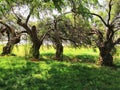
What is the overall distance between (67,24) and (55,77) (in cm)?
877

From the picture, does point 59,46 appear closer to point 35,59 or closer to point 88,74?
point 35,59

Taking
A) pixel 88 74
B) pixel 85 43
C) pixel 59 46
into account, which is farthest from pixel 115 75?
pixel 59 46

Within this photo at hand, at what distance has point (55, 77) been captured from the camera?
17.7 m

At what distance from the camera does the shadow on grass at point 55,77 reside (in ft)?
52.6

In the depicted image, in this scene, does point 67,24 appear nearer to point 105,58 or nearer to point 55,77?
point 105,58

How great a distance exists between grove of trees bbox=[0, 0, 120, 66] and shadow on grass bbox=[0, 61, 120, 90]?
373cm

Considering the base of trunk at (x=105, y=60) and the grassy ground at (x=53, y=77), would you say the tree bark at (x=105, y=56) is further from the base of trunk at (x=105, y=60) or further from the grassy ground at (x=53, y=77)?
the grassy ground at (x=53, y=77)

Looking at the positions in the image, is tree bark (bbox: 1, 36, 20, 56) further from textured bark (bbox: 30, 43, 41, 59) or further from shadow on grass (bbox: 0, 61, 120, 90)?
shadow on grass (bbox: 0, 61, 120, 90)

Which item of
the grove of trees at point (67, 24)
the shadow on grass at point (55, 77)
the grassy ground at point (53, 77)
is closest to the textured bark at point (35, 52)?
the grove of trees at point (67, 24)

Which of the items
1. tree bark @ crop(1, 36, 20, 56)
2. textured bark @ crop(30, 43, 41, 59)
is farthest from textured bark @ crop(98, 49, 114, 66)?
tree bark @ crop(1, 36, 20, 56)

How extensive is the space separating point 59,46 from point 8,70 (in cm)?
973

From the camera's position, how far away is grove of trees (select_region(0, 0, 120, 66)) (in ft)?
73.6

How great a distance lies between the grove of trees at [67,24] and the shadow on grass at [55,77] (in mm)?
3731

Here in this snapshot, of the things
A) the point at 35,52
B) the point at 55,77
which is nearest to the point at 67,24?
the point at 35,52
